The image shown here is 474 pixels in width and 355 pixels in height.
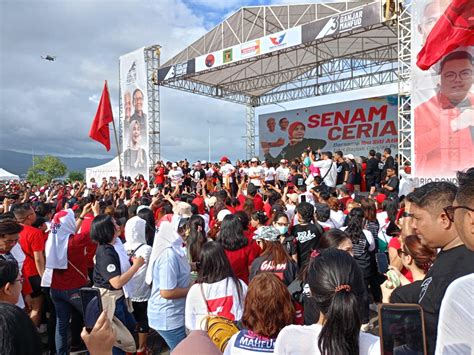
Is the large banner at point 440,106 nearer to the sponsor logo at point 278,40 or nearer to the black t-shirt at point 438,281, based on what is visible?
the sponsor logo at point 278,40

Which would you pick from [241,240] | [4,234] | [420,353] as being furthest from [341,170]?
[420,353]

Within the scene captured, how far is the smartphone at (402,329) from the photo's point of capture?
1002 millimetres

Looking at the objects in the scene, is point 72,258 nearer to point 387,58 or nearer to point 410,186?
point 410,186

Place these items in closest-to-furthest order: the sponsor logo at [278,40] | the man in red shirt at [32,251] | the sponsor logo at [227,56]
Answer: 1. the man in red shirt at [32,251]
2. the sponsor logo at [278,40]
3. the sponsor logo at [227,56]

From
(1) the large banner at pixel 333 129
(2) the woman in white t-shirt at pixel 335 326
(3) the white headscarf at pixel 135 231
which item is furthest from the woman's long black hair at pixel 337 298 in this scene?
(1) the large banner at pixel 333 129

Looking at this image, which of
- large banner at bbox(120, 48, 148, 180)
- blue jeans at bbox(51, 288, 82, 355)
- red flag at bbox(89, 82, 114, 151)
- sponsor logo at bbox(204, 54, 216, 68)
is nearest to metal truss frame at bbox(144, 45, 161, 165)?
large banner at bbox(120, 48, 148, 180)

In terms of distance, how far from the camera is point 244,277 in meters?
3.63

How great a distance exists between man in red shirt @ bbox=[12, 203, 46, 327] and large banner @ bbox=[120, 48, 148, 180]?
12386 millimetres

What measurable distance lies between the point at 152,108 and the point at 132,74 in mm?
1846

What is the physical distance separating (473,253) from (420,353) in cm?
82

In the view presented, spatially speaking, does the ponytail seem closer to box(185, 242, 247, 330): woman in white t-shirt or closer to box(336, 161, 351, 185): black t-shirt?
box(185, 242, 247, 330): woman in white t-shirt

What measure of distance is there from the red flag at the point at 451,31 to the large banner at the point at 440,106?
4 centimetres

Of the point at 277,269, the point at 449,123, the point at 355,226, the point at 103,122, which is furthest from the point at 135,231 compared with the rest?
the point at 103,122

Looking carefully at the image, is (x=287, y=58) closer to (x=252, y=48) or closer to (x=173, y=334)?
(x=252, y=48)
